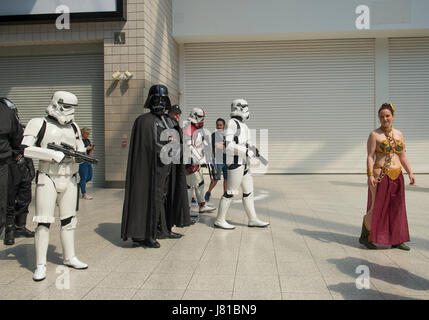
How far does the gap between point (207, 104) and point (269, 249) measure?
10.4 m

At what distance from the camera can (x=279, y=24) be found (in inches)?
516

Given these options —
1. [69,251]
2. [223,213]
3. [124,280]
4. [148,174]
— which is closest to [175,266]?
[124,280]

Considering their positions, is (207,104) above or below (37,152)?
above

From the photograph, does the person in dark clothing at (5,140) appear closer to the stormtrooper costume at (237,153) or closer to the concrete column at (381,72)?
the stormtrooper costume at (237,153)

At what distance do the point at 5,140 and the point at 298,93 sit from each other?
446 inches

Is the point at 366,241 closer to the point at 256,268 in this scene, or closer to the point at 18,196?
the point at 256,268

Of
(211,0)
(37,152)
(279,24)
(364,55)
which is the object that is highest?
(211,0)

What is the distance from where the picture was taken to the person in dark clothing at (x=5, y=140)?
477cm

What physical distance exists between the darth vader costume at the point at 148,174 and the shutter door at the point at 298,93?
31.5ft

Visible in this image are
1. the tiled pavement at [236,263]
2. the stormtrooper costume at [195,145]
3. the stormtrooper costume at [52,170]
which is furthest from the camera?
the stormtrooper costume at [195,145]

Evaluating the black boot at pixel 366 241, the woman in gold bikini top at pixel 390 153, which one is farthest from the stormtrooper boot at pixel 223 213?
the woman in gold bikini top at pixel 390 153
